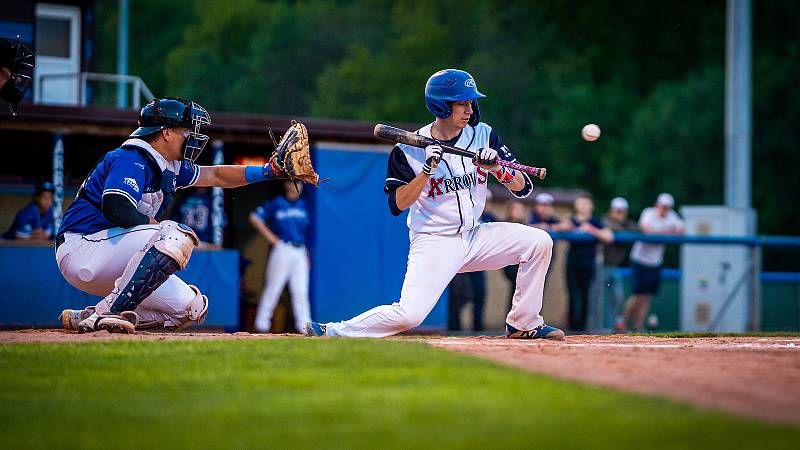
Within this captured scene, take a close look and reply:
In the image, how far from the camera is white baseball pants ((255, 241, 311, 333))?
14859mm

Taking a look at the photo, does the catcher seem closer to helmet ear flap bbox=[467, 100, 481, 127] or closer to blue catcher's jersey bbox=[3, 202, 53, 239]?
helmet ear flap bbox=[467, 100, 481, 127]

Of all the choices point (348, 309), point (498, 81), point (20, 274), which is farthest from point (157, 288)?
point (498, 81)

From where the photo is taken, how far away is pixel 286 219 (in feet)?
49.1

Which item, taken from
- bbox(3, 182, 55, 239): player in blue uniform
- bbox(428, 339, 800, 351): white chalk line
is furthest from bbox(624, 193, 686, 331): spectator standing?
bbox(428, 339, 800, 351): white chalk line

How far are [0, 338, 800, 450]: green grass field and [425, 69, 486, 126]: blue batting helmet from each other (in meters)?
2.04

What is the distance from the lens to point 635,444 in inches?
174

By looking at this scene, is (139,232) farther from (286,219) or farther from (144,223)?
(286,219)

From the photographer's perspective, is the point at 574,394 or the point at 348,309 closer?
the point at 574,394

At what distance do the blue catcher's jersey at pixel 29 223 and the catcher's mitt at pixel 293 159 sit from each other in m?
6.34

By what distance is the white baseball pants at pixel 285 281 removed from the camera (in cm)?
1486

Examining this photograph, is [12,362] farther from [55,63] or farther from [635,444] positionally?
[55,63]

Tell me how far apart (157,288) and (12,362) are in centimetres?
174

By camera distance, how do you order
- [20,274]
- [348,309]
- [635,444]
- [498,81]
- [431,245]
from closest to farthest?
[635,444] → [431,245] → [20,274] → [348,309] → [498,81]

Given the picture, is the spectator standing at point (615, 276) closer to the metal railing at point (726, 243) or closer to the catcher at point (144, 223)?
the metal railing at point (726, 243)
